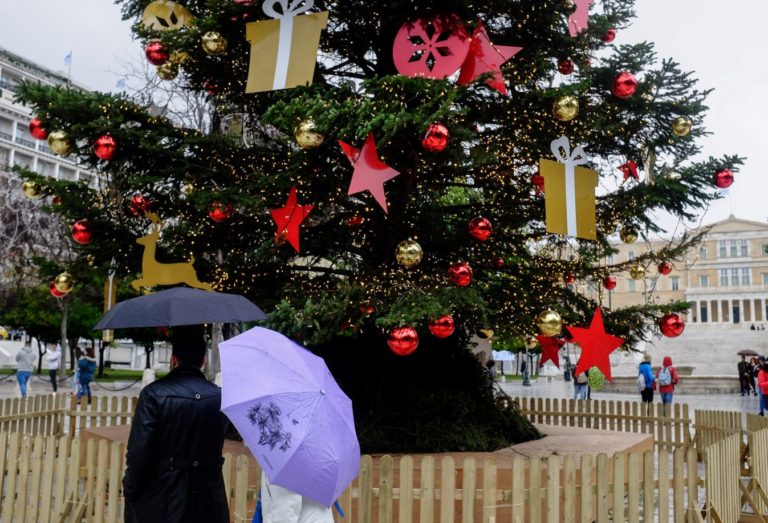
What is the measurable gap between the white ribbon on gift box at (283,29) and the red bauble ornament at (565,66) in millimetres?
3373

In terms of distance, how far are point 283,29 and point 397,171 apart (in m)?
1.63

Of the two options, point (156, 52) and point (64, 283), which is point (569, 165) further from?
point (64, 283)

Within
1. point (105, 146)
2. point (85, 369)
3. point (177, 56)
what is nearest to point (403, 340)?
point (105, 146)

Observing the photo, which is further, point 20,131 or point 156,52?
point 20,131

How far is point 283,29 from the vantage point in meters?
6.27

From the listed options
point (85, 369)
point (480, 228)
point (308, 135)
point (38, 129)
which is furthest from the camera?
point (85, 369)

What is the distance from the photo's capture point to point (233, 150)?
754 centimetres

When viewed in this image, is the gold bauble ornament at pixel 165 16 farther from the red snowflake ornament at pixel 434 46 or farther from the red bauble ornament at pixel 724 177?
the red bauble ornament at pixel 724 177

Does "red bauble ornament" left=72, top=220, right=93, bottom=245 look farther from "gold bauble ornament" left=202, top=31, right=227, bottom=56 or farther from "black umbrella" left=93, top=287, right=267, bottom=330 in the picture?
"black umbrella" left=93, top=287, right=267, bottom=330

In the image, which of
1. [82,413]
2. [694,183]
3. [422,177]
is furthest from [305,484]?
[82,413]

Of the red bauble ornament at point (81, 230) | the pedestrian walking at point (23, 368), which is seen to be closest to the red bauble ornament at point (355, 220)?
the red bauble ornament at point (81, 230)

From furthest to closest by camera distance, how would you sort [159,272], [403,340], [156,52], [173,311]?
[159,272]
[156,52]
[403,340]
[173,311]

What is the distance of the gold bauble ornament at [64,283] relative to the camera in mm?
7230

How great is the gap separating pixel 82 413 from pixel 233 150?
5317 millimetres
